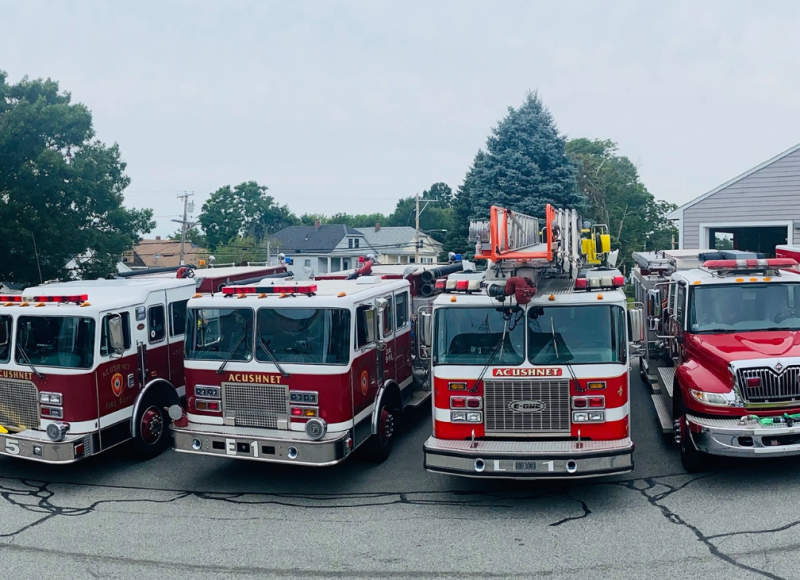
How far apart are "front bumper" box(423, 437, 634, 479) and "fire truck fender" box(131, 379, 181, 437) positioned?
178 inches

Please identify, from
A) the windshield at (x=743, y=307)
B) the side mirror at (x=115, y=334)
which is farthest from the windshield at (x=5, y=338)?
the windshield at (x=743, y=307)

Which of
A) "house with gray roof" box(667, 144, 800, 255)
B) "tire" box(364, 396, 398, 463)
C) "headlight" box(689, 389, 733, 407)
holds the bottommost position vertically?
"tire" box(364, 396, 398, 463)

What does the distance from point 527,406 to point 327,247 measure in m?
61.8

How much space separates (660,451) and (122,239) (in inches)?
814

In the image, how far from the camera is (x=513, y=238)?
9.27 metres

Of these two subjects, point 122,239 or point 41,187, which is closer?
point 41,187

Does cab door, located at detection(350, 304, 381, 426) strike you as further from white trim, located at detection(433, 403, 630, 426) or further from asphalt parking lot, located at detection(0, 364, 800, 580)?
white trim, located at detection(433, 403, 630, 426)

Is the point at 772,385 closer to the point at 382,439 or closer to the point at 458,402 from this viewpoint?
the point at 458,402

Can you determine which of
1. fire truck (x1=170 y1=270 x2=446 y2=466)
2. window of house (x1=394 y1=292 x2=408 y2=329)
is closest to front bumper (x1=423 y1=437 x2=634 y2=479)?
fire truck (x1=170 y1=270 x2=446 y2=466)

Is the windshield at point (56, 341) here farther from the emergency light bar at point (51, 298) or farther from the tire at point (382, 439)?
the tire at point (382, 439)

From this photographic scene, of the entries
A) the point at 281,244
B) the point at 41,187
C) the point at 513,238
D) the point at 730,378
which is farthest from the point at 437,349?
the point at 281,244

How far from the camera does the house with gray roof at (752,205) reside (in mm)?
21016

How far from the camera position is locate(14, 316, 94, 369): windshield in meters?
9.64

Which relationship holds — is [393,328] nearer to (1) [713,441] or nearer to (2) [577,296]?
(2) [577,296]
